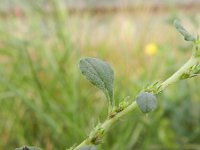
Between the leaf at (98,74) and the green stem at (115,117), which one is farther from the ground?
the leaf at (98,74)

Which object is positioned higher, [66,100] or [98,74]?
[98,74]

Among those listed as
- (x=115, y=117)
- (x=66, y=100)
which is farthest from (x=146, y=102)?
(x=66, y=100)

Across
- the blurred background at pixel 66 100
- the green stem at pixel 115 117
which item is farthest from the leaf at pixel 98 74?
the blurred background at pixel 66 100

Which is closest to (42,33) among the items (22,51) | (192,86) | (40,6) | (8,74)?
(40,6)

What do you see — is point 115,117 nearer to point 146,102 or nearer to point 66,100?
point 146,102

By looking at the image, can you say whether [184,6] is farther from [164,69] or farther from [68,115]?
[68,115]

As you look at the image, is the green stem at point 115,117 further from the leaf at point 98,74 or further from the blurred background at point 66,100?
the blurred background at point 66,100

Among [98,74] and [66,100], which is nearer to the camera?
[98,74]
